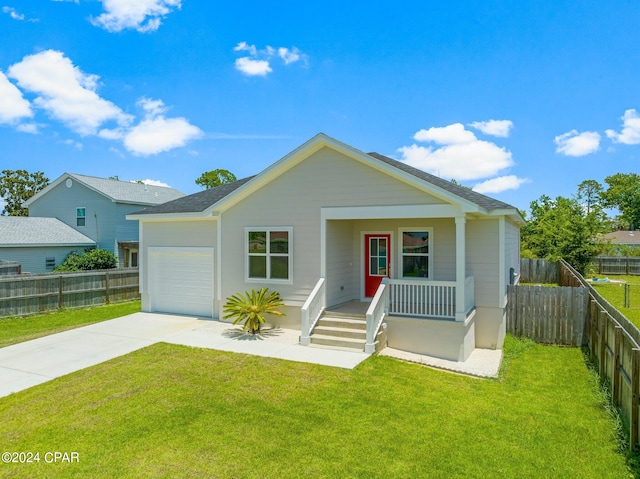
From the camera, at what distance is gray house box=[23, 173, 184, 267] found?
83.9 feet

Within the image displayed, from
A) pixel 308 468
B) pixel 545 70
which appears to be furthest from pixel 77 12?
pixel 545 70

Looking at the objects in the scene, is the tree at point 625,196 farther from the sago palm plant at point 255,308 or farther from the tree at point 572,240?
the sago palm plant at point 255,308

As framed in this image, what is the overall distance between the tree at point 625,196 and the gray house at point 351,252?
195ft

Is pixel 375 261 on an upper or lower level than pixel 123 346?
upper

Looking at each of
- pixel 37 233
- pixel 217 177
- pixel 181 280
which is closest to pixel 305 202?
pixel 181 280

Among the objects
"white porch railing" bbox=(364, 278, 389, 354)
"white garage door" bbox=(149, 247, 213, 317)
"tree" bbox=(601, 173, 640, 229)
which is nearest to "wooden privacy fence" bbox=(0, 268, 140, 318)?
"white garage door" bbox=(149, 247, 213, 317)

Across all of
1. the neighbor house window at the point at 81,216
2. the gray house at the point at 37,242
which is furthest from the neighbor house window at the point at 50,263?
the neighbor house window at the point at 81,216

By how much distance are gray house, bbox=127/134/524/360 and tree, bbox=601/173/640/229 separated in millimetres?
59518

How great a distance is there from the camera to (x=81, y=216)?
86.4 feet

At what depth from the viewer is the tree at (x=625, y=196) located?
57500mm

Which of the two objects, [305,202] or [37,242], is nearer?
[305,202]

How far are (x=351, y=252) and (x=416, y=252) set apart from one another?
Result: 6.36 ft

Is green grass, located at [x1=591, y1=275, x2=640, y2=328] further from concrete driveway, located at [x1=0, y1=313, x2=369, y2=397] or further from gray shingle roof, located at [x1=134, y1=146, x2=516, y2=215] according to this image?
concrete driveway, located at [x1=0, y1=313, x2=369, y2=397]

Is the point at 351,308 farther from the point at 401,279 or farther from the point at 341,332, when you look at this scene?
the point at 401,279
